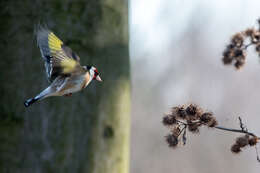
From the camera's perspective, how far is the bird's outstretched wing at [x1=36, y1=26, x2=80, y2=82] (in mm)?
1086

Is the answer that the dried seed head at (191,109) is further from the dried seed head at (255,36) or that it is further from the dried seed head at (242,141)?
the dried seed head at (255,36)

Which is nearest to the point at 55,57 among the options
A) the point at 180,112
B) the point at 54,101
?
the point at 180,112

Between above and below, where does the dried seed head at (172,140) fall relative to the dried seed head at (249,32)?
Answer: below

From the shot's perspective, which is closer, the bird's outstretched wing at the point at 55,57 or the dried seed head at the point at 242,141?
the bird's outstretched wing at the point at 55,57

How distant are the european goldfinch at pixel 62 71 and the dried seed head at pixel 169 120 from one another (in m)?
0.41

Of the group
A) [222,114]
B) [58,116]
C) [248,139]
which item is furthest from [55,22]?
[222,114]

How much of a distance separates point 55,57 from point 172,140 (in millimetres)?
510

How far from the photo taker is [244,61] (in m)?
1.88

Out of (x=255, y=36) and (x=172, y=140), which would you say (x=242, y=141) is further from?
(x=255, y=36)

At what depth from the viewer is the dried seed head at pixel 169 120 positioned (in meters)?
1.50

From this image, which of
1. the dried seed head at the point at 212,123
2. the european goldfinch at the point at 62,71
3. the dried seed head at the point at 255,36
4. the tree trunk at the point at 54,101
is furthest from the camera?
the tree trunk at the point at 54,101

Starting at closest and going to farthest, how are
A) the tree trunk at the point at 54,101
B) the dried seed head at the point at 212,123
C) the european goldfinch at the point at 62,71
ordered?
1. the european goldfinch at the point at 62,71
2. the dried seed head at the point at 212,123
3. the tree trunk at the point at 54,101

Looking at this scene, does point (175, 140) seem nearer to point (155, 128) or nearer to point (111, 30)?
point (111, 30)

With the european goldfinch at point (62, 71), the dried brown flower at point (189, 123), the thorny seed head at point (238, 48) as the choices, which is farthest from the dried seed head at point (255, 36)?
the european goldfinch at point (62, 71)
